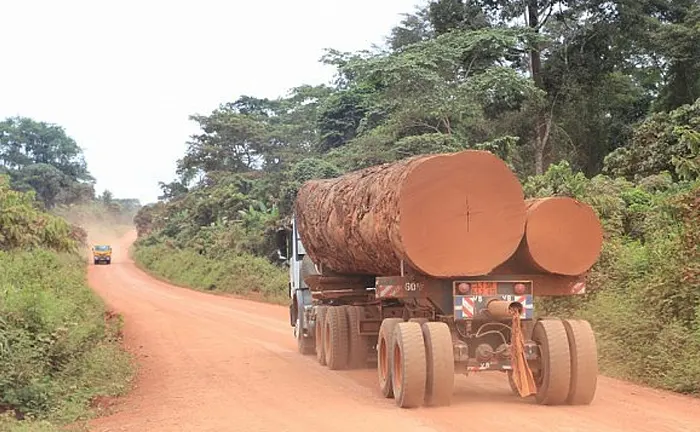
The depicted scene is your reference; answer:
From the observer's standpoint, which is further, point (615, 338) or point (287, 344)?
point (287, 344)

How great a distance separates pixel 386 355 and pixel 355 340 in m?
3.05

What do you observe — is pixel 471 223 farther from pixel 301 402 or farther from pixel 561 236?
pixel 301 402

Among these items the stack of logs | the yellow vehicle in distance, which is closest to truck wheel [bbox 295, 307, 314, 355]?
the stack of logs

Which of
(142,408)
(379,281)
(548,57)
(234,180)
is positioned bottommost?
(142,408)

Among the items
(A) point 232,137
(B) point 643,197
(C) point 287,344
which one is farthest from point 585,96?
(A) point 232,137

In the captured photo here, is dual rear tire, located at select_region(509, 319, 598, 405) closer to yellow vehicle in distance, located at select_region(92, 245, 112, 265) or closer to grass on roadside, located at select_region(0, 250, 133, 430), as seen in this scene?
grass on roadside, located at select_region(0, 250, 133, 430)

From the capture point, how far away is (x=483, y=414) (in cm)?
830

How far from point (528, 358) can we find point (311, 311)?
637cm

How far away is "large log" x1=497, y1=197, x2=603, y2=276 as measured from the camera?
9.10 m

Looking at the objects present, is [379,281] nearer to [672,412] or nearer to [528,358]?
[528,358]

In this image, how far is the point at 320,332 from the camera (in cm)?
1367

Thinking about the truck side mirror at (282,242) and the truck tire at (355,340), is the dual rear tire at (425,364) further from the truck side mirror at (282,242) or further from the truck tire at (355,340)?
the truck side mirror at (282,242)

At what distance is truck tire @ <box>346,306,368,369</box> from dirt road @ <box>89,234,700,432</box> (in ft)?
1.15

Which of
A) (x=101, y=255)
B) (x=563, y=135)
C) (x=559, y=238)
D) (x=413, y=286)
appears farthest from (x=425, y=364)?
(x=101, y=255)
